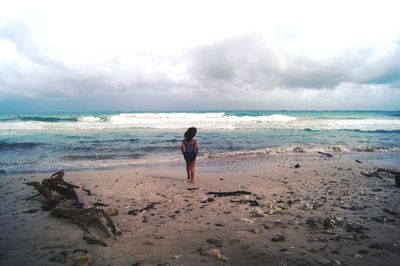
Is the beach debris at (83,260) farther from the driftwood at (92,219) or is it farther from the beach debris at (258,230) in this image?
the beach debris at (258,230)

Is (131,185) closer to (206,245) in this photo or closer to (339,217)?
(206,245)

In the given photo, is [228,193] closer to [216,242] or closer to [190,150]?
[190,150]

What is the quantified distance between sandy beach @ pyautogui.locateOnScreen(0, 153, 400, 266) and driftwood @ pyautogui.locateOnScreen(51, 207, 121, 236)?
0.33ft

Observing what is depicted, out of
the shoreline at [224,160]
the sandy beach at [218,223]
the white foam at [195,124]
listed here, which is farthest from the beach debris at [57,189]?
the white foam at [195,124]

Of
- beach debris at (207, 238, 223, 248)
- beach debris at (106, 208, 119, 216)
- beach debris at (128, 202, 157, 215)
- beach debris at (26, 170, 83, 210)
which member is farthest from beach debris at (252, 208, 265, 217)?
beach debris at (26, 170, 83, 210)

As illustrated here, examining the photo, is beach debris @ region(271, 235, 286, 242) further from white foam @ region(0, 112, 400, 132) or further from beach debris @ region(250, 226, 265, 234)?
white foam @ region(0, 112, 400, 132)

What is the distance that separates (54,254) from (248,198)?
4.33 meters

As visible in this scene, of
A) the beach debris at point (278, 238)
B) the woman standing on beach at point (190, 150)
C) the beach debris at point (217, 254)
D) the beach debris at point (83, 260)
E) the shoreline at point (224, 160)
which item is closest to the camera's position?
the beach debris at point (83, 260)

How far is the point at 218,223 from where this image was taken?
5227mm

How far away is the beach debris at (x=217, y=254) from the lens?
3.77 m

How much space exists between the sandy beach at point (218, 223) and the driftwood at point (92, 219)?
0.33 feet

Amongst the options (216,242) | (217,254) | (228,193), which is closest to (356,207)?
(228,193)

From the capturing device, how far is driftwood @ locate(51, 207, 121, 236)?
4.73m

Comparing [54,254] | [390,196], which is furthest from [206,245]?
[390,196]
